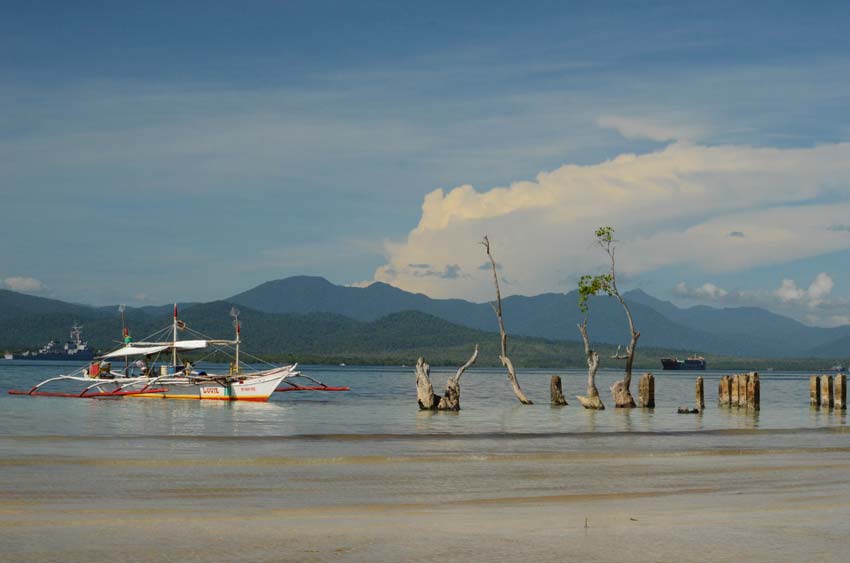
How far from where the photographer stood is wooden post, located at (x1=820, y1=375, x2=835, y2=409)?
62531 millimetres

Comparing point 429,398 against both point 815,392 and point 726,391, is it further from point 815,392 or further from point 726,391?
point 815,392

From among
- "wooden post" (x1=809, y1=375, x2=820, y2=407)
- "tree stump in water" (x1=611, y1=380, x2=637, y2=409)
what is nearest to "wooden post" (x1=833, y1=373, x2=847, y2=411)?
"wooden post" (x1=809, y1=375, x2=820, y2=407)

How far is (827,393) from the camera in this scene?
62.8m

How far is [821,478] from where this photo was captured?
74.7 feet

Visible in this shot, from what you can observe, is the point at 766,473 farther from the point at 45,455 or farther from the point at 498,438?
the point at 45,455

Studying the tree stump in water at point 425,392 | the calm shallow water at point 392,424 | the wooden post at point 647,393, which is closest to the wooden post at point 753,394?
the calm shallow water at point 392,424

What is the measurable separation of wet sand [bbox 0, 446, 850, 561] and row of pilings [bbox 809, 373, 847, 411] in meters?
37.1

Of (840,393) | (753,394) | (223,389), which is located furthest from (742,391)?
(223,389)

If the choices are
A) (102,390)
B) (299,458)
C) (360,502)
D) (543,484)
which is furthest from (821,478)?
(102,390)

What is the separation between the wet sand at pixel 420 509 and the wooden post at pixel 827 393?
3827 cm

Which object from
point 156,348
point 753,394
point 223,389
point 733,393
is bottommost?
point 223,389

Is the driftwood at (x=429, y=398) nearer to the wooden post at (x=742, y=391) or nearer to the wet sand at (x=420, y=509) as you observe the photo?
the wooden post at (x=742, y=391)

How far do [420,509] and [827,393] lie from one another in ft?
169

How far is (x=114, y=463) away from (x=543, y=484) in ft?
35.1
